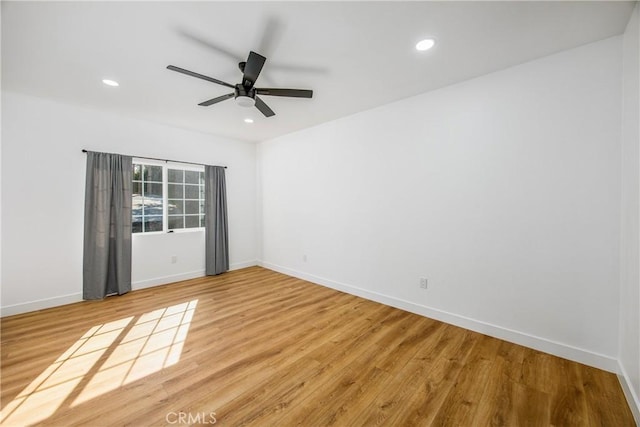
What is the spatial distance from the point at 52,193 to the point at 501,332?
17.9ft

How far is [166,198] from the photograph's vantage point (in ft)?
14.1

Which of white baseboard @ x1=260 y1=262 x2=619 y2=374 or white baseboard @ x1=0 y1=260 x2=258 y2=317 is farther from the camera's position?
white baseboard @ x1=0 y1=260 x2=258 y2=317

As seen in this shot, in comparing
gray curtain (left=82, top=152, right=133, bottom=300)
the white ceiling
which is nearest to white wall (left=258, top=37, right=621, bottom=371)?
the white ceiling

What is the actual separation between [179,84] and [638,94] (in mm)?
3860

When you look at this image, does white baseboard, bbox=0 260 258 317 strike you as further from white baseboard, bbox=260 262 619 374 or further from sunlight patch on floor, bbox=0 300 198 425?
white baseboard, bbox=260 262 619 374

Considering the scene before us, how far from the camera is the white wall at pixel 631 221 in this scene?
1.64m

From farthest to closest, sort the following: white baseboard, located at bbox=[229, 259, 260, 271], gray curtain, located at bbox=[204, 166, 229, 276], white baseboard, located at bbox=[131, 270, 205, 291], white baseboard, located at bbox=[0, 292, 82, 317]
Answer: white baseboard, located at bbox=[229, 259, 260, 271] < gray curtain, located at bbox=[204, 166, 229, 276] < white baseboard, located at bbox=[131, 270, 205, 291] < white baseboard, located at bbox=[0, 292, 82, 317]

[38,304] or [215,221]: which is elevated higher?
[215,221]

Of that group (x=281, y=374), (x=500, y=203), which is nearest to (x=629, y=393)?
(x=500, y=203)

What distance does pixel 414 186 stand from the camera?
3084mm

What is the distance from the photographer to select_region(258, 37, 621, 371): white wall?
2051 millimetres

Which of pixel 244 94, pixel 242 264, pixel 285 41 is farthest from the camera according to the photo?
pixel 242 264

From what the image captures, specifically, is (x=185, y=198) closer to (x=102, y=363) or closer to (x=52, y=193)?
(x=52, y=193)

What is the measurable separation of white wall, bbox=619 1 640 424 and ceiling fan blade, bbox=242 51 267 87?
2.56 m
